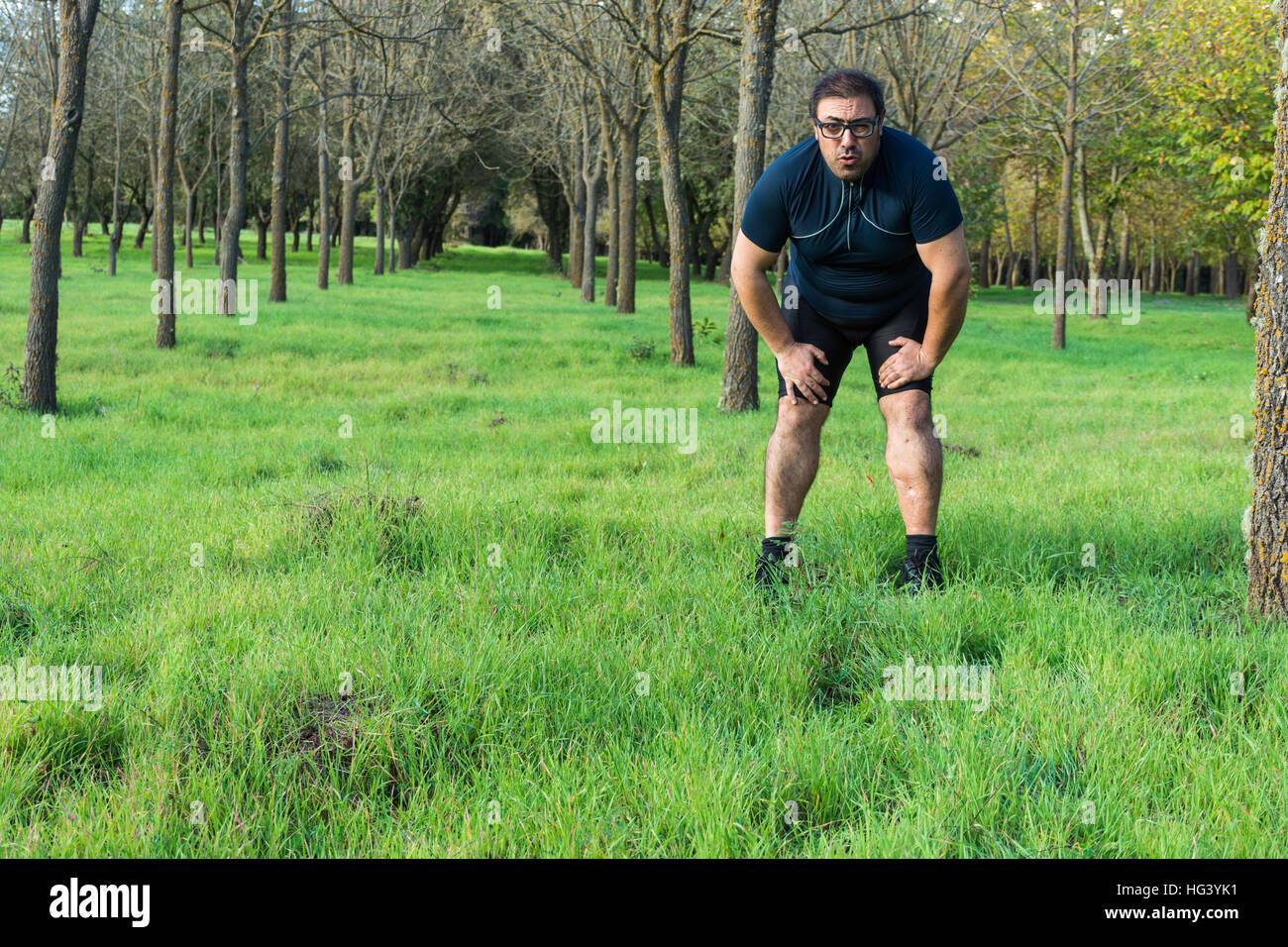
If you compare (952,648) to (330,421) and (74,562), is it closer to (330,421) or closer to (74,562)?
(74,562)

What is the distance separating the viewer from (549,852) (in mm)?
2297

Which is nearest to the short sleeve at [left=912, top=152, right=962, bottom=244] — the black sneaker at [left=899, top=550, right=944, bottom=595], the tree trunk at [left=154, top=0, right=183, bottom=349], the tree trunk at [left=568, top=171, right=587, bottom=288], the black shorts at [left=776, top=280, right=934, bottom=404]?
the black shorts at [left=776, top=280, right=934, bottom=404]

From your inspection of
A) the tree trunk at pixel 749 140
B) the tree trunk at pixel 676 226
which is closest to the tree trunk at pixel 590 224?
the tree trunk at pixel 676 226

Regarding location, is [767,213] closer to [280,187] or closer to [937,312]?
[937,312]

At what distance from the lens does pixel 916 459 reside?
4.17 meters

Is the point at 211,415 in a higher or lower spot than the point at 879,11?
lower

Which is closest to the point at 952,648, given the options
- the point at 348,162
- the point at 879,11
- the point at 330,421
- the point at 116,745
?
the point at 116,745

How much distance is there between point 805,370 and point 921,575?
3.37 feet

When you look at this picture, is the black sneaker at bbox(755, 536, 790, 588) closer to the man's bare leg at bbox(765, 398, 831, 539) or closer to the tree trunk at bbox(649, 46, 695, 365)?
the man's bare leg at bbox(765, 398, 831, 539)

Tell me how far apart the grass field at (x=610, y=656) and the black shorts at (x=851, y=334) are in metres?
0.78

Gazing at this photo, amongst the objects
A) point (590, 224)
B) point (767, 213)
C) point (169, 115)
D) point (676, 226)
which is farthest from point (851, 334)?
point (590, 224)
